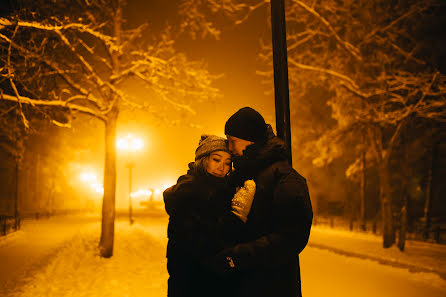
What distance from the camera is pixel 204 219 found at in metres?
2.98

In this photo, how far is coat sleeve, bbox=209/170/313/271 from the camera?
2521mm

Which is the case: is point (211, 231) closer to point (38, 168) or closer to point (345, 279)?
point (345, 279)

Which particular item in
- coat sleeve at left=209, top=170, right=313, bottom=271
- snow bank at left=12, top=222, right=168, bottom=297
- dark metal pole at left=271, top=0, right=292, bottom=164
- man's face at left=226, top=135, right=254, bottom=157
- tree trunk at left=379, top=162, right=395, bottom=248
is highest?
dark metal pole at left=271, top=0, right=292, bottom=164

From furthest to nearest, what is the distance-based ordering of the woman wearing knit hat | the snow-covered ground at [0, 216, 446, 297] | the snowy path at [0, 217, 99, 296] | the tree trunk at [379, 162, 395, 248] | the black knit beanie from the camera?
the tree trunk at [379, 162, 395, 248] < the snowy path at [0, 217, 99, 296] < the snow-covered ground at [0, 216, 446, 297] < the black knit beanie < the woman wearing knit hat

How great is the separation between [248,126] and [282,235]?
2.95 ft

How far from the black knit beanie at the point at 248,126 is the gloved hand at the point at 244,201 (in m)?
0.43

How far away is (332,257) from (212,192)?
11.4 meters

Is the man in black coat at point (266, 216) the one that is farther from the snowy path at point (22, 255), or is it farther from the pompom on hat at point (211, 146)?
the snowy path at point (22, 255)

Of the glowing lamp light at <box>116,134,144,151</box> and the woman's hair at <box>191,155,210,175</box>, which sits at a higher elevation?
the glowing lamp light at <box>116,134,144,151</box>

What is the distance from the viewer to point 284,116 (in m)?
4.05

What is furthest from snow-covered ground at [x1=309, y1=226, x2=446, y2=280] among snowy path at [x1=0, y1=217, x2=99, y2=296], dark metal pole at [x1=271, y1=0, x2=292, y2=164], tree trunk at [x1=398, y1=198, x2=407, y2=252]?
snowy path at [x1=0, y1=217, x2=99, y2=296]

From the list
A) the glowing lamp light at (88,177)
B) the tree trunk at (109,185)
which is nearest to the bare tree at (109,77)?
the tree trunk at (109,185)

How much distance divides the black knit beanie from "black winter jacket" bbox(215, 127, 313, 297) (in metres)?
0.09

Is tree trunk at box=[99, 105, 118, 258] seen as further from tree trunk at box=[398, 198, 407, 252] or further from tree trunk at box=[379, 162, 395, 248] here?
tree trunk at box=[379, 162, 395, 248]
